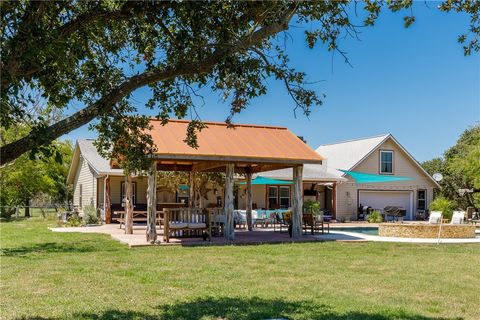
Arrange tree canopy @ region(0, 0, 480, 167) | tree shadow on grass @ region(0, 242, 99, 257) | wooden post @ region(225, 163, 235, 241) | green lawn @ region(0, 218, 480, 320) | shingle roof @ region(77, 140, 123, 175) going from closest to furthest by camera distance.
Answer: tree canopy @ region(0, 0, 480, 167), green lawn @ region(0, 218, 480, 320), tree shadow on grass @ region(0, 242, 99, 257), wooden post @ region(225, 163, 235, 241), shingle roof @ region(77, 140, 123, 175)

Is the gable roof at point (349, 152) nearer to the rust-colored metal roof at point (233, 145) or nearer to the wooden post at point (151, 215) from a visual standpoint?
the rust-colored metal roof at point (233, 145)

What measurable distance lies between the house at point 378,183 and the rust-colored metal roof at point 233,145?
44.5 feet

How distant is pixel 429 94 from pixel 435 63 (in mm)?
6535

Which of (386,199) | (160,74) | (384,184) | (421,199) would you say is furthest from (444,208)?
(160,74)

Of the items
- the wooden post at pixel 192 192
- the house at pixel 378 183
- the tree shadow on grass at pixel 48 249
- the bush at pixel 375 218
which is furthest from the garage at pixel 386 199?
the tree shadow on grass at pixel 48 249

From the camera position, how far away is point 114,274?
1063 cm

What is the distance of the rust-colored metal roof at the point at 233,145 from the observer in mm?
16875

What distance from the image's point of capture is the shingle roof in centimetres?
2752

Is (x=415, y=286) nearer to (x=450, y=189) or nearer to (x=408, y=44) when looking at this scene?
(x=408, y=44)

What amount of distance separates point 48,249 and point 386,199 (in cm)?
2617

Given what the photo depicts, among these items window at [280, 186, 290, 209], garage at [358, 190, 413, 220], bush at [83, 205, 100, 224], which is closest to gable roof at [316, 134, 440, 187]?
garage at [358, 190, 413, 220]

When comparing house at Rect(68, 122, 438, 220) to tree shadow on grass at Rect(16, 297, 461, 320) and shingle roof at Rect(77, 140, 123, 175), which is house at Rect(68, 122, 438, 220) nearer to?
shingle roof at Rect(77, 140, 123, 175)

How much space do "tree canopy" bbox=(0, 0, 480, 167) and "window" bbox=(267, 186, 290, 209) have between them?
1052 inches

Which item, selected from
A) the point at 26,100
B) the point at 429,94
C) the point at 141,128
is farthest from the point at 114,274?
the point at 429,94
